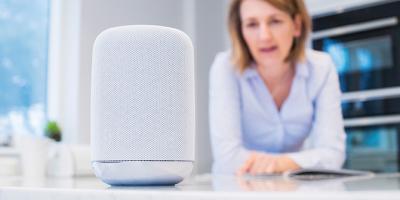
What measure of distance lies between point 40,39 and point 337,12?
208 cm

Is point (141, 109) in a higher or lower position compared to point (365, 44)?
lower

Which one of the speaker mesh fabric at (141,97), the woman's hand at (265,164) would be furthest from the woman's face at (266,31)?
the speaker mesh fabric at (141,97)

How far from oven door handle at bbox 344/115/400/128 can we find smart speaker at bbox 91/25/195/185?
265cm

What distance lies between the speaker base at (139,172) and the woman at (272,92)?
106cm

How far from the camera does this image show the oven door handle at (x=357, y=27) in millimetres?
2899

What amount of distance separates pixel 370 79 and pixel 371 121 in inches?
11.1

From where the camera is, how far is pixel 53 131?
116 inches

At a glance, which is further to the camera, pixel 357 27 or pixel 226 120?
pixel 357 27

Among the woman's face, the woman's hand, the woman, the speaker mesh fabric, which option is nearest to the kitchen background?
the woman

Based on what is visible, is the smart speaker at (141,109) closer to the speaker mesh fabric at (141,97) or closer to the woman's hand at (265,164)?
the speaker mesh fabric at (141,97)

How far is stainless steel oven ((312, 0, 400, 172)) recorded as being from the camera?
2826 mm

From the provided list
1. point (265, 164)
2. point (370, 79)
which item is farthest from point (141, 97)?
point (370, 79)

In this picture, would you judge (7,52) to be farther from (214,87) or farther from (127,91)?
(127,91)

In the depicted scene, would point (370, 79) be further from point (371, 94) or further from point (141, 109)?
point (141, 109)
